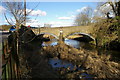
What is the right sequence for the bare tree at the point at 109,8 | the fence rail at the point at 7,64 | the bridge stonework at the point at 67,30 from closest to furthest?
the fence rail at the point at 7,64 < the bare tree at the point at 109,8 < the bridge stonework at the point at 67,30

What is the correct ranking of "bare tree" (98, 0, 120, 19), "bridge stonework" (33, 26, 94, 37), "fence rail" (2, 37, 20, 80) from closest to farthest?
"fence rail" (2, 37, 20, 80), "bare tree" (98, 0, 120, 19), "bridge stonework" (33, 26, 94, 37)

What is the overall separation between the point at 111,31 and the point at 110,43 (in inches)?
58.0

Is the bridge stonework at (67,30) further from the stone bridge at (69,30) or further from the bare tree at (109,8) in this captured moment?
the bare tree at (109,8)

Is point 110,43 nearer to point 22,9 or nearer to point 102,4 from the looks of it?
point 102,4

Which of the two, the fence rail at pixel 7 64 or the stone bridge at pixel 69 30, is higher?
the stone bridge at pixel 69 30

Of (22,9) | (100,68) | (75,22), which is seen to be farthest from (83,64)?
(75,22)

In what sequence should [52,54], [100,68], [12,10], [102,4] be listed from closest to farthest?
[12,10] → [100,68] → [52,54] → [102,4]

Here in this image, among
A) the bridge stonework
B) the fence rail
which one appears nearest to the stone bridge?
the bridge stonework

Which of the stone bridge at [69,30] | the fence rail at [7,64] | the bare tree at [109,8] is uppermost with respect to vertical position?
the bare tree at [109,8]

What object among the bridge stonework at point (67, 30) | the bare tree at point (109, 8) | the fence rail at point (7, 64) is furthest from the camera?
the bridge stonework at point (67, 30)

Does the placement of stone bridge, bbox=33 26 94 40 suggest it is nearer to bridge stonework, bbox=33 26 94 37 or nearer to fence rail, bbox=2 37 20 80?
bridge stonework, bbox=33 26 94 37

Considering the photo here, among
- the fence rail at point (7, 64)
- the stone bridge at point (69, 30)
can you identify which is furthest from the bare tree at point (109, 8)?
the fence rail at point (7, 64)

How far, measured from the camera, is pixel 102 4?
53.4 ft

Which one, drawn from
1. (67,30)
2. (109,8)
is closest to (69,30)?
(67,30)
